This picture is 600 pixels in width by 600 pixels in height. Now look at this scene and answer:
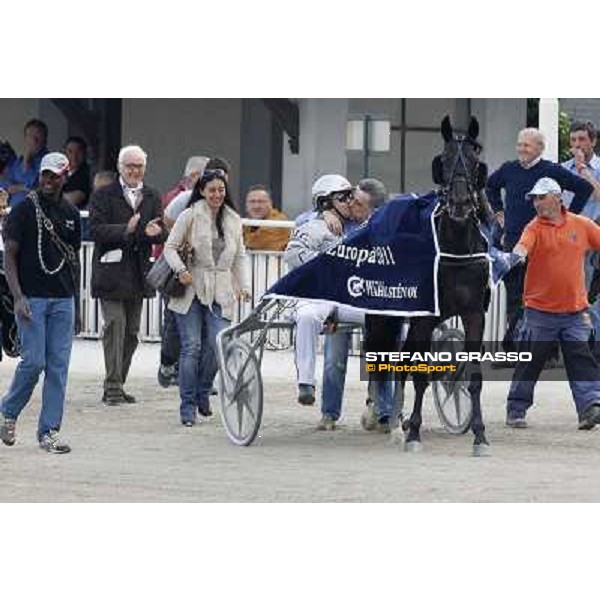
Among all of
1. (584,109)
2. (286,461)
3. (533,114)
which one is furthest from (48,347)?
(533,114)

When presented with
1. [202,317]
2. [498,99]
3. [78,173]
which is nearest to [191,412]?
[202,317]

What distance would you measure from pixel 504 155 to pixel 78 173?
Result: 181 inches

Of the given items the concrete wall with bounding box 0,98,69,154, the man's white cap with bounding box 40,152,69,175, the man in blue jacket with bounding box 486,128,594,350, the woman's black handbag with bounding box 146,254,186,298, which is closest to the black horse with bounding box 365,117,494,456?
the woman's black handbag with bounding box 146,254,186,298

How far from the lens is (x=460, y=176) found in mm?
13883

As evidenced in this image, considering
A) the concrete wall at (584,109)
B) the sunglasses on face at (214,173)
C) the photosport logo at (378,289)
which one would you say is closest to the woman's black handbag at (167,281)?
the sunglasses on face at (214,173)

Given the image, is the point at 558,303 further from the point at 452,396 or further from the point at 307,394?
the point at 307,394

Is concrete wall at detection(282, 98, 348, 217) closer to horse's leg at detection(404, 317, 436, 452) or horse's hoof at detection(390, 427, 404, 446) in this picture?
horse's hoof at detection(390, 427, 404, 446)

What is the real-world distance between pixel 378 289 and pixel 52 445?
7.69ft

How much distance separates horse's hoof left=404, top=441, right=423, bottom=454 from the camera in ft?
46.7

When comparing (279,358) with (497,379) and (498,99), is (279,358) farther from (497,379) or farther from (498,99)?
(498,99)

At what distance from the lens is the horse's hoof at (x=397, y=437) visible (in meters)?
14.7

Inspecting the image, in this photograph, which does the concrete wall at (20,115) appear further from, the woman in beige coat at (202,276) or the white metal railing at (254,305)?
the woman in beige coat at (202,276)

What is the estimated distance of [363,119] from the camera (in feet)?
76.4

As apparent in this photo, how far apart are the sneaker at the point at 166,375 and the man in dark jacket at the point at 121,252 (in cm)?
71
